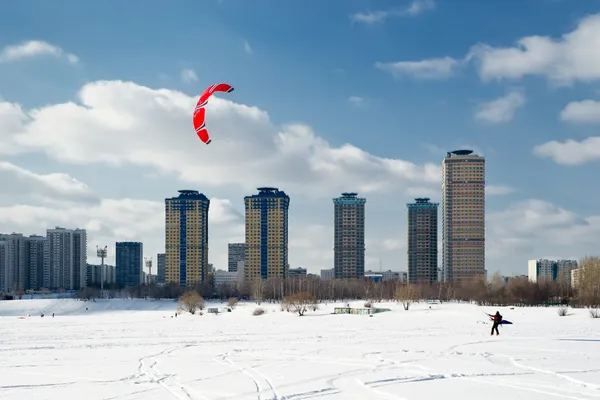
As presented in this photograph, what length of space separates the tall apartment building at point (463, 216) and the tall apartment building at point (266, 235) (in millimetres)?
39265

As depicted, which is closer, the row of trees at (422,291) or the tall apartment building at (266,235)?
the row of trees at (422,291)

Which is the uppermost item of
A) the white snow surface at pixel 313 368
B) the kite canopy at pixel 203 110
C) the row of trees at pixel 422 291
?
the kite canopy at pixel 203 110

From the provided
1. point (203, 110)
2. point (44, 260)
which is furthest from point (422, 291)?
point (44, 260)

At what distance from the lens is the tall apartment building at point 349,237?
586 ft

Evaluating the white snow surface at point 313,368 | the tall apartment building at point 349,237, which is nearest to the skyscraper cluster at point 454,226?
the tall apartment building at point 349,237

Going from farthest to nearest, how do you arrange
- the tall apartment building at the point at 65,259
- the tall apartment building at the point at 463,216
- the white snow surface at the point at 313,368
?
the tall apartment building at the point at 65,259 < the tall apartment building at the point at 463,216 < the white snow surface at the point at 313,368

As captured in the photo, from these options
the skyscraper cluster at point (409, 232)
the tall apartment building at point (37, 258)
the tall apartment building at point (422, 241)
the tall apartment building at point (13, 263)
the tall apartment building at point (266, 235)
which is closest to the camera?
the skyscraper cluster at point (409, 232)

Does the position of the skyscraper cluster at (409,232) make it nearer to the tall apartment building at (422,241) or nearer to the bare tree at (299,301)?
the tall apartment building at (422,241)

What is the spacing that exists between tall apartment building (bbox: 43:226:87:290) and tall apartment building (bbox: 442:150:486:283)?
9323 cm

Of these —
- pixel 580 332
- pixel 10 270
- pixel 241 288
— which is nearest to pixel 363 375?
pixel 580 332

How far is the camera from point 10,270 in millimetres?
161750

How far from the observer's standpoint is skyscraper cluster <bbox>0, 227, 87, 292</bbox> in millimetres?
162875

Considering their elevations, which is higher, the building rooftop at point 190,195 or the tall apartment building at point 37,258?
the building rooftop at point 190,195

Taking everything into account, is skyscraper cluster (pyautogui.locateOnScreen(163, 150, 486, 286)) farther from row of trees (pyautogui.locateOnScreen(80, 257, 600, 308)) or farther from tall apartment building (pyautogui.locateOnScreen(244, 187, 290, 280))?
row of trees (pyautogui.locateOnScreen(80, 257, 600, 308))
